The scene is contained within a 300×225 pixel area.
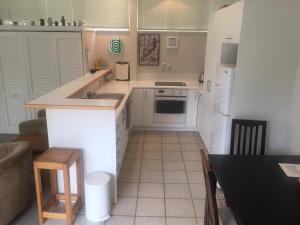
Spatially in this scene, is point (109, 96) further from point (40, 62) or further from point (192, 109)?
point (192, 109)

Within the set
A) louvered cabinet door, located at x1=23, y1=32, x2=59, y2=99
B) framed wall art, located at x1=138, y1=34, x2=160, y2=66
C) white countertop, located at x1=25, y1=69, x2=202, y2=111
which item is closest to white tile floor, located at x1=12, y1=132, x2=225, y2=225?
white countertop, located at x1=25, y1=69, x2=202, y2=111

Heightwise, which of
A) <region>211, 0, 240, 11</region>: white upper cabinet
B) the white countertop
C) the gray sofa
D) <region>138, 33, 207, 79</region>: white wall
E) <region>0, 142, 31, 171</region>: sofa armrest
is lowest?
the gray sofa

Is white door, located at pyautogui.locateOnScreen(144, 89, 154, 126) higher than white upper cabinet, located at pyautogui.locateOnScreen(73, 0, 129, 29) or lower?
lower

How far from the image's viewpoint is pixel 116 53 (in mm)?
4918

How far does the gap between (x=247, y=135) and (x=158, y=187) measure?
1172 mm

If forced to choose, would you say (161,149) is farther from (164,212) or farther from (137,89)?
(164,212)

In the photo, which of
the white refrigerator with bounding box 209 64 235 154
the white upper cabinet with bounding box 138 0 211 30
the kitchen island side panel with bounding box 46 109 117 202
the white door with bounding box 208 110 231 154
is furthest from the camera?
the white upper cabinet with bounding box 138 0 211 30

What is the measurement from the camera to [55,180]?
2.48 meters

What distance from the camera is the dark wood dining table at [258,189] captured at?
1.35m

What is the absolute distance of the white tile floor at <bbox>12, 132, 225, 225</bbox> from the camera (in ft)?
7.85

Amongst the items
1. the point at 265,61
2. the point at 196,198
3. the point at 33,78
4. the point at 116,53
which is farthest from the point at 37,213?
the point at 116,53

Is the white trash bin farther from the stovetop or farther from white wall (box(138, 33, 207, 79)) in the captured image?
white wall (box(138, 33, 207, 79))

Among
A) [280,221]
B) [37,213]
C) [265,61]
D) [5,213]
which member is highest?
[265,61]

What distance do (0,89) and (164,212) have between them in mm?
3500
